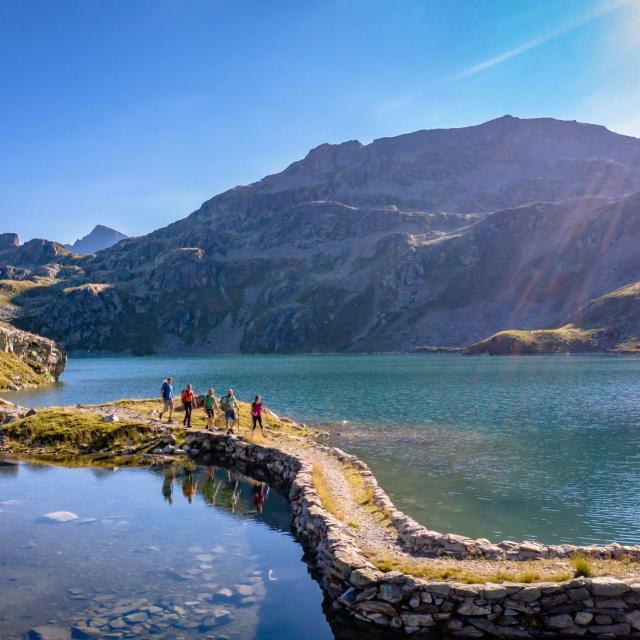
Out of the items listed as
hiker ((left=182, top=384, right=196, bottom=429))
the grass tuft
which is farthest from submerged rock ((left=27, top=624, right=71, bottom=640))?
hiker ((left=182, top=384, right=196, bottom=429))

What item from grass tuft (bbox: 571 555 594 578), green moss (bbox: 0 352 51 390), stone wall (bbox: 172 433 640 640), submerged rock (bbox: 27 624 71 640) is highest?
grass tuft (bbox: 571 555 594 578)

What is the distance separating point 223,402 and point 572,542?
27.8 m

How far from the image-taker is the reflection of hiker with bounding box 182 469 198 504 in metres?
30.9

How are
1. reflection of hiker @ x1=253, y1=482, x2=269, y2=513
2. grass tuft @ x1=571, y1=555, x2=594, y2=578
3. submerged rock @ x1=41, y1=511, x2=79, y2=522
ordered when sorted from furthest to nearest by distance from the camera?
reflection of hiker @ x1=253, y1=482, x2=269, y2=513 → submerged rock @ x1=41, y1=511, x2=79, y2=522 → grass tuft @ x1=571, y1=555, x2=594, y2=578

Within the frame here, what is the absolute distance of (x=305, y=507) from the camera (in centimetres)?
2478

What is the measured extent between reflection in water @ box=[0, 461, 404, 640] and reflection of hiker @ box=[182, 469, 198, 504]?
5.8 inches

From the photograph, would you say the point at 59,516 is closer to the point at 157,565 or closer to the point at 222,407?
the point at 157,565

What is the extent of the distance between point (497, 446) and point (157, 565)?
31002 millimetres


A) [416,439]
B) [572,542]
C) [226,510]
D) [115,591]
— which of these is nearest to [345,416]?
[416,439]

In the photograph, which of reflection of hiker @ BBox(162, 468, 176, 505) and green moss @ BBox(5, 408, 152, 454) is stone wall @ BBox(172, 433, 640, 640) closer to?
reflection of hiker @ BBox(162, 468, 176, 505)

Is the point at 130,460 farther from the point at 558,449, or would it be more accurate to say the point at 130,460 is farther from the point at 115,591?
the point at 558,449

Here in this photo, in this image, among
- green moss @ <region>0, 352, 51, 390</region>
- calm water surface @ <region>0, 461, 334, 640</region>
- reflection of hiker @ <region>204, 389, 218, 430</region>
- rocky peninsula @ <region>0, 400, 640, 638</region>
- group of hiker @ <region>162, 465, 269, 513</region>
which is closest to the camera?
rocky peninsula @ <region>0, 400, 640, 638</region>

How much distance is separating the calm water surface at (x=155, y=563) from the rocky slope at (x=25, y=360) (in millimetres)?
83468

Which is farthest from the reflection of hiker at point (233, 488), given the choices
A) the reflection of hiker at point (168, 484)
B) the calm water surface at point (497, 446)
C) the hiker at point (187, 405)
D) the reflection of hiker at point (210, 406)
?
the hiker at point (187, 405)
